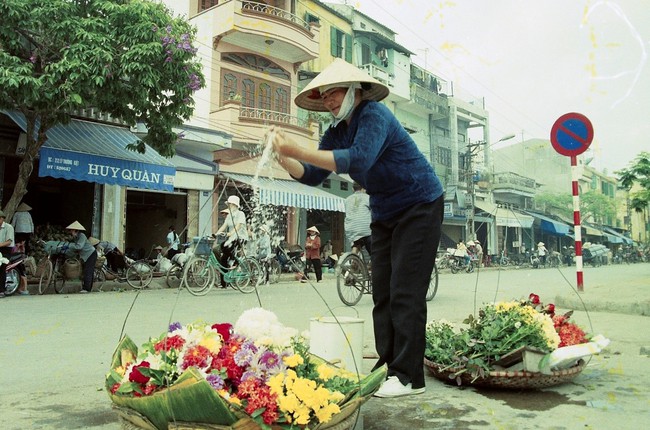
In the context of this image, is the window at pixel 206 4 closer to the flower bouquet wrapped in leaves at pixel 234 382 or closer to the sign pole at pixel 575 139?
the sign pole at pixel 575 139

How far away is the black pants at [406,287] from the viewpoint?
8.66 feet

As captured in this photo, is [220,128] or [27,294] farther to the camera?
[220,128]

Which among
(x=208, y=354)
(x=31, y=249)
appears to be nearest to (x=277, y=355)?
(x=208, y=354)

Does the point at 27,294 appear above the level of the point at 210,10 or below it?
below

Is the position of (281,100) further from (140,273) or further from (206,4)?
(140,273)

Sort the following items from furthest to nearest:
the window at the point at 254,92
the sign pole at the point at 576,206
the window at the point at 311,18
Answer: the window at the point at 311,18, the window at the point at 254,92, the sign pole at the point at 576,206

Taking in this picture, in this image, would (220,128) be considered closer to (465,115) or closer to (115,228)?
(115,228)

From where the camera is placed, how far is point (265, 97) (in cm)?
1984

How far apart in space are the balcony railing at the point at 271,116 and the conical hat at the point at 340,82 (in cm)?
1588

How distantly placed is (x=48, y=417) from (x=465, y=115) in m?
34.5

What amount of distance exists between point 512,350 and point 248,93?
1784 centimetres

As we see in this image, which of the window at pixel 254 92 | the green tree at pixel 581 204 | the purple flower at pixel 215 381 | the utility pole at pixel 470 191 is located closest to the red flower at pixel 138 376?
the purple flower at pixel 215 381

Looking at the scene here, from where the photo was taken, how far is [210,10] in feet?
61.9

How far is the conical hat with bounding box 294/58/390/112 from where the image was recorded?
257 cm
